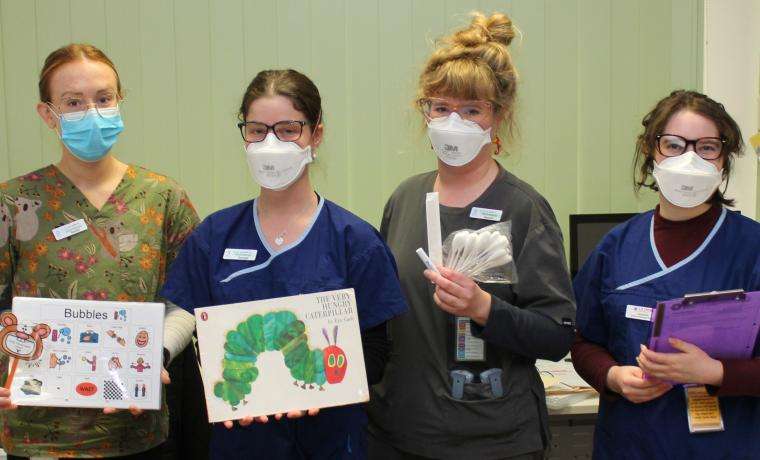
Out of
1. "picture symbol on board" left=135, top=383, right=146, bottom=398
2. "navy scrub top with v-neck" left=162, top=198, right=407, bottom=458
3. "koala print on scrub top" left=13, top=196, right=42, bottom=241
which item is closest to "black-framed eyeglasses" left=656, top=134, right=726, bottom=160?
"navy scrub top with v-neck" left=162, top=198, right=407, bottom=458

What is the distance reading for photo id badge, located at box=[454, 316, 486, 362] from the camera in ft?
6.27

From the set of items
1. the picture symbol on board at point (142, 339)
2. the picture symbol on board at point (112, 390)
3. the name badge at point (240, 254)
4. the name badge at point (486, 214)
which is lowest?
the picture symbol on board at point (112, 390)

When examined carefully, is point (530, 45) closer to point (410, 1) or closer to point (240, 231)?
point (410, 1)

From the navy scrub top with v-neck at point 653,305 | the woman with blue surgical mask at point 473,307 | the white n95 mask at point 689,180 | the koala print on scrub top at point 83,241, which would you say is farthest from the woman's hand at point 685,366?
the koala print on scrub top at point 83,241

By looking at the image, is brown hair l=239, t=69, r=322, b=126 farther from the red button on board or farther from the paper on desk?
the paper on desk

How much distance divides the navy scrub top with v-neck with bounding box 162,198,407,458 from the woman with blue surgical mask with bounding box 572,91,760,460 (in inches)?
23.8

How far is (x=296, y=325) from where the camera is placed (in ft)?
5.78

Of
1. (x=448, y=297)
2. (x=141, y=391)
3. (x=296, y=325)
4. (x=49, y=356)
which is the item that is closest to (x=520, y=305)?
(x=448, y=297)

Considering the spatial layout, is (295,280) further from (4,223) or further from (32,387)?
(4,223)

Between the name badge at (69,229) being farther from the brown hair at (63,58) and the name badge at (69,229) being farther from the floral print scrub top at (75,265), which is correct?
the brown hair at (63,58)

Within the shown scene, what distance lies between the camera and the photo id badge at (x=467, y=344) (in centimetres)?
191

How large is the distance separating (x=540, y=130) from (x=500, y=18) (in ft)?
5.73

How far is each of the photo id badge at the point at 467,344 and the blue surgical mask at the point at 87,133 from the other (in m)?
1.12

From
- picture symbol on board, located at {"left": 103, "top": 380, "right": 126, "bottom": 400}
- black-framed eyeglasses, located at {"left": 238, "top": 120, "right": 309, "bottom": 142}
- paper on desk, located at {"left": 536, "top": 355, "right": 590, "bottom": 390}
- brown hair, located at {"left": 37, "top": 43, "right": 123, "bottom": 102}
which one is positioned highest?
brown hair, located at {"left": 37, "top": 43, "right": 123, "bottom": 102}
